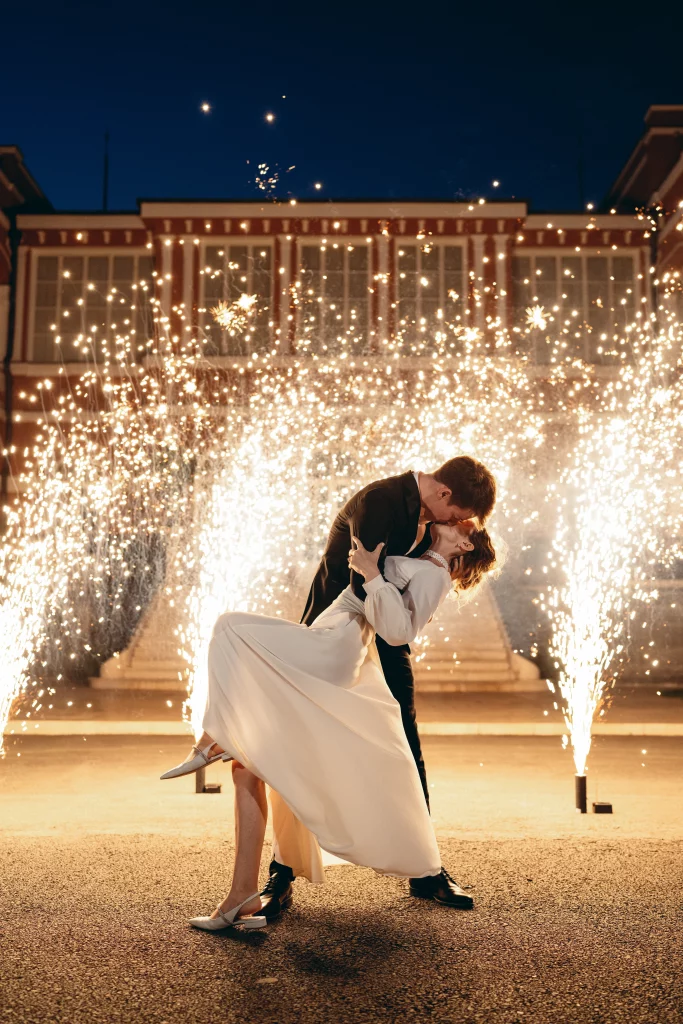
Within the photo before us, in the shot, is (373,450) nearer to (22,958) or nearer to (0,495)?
(0,495)

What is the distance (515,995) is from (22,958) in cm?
179

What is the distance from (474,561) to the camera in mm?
4484

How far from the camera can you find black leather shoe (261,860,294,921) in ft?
12.9

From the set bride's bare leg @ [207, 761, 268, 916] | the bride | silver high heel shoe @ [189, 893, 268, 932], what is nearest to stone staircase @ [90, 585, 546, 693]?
the bride

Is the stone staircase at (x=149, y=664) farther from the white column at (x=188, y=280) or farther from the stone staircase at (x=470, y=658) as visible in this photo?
the white column at (x=188, y=280)

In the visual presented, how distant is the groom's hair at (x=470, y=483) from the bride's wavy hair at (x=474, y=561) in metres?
0.13

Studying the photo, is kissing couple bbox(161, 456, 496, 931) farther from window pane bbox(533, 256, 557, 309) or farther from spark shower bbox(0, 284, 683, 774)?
window pane bbox(533, 256, 557, 309)

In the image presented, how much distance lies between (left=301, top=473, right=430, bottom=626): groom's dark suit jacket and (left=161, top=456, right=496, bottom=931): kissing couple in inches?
0.4

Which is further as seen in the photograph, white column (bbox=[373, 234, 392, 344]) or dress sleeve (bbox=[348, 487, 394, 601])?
white column (bbox=[373, 234, 392, 344])

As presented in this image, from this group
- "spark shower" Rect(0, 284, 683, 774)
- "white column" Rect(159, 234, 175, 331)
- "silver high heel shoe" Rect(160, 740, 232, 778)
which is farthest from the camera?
"white column" Rect(159, 234, 175, 331)

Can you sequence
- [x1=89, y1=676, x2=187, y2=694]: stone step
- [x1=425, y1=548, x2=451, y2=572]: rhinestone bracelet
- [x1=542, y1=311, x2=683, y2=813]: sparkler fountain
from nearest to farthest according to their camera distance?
[x1=425, y1=548, x2=451, y2=572]: rhinestone bracelet
[x1=89, y1=676, x2=187, y2=694]: stone step
[x1=542, y1=311, x2=683, y2=813]: sparkler fountain

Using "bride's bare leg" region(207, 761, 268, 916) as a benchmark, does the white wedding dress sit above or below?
above

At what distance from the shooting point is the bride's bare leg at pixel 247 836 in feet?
12.4

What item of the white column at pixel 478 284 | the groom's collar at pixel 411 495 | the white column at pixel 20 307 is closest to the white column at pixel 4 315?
the white column at pixel 20 307
